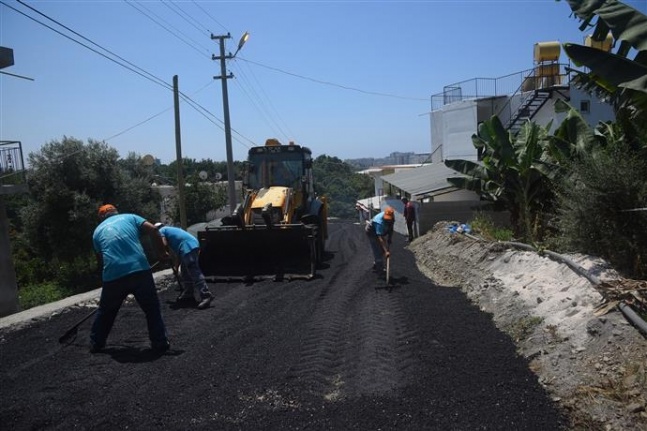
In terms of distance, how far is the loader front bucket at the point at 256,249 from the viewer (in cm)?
1115

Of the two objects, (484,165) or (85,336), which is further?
(484,165)

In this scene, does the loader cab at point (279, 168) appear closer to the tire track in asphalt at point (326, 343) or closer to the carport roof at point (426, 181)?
the tire track in asphalt at point (326, 343)

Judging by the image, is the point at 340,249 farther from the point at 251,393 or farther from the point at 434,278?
the point at 251,393

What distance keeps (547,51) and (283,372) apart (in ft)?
72.5

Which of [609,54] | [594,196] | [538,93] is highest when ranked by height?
[538,93]

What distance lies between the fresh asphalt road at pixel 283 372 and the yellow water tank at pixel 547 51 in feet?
60.0

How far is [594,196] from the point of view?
739cm

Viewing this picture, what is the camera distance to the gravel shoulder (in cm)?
416

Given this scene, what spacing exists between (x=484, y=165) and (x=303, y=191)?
5134 mm

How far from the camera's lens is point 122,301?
6.05 m

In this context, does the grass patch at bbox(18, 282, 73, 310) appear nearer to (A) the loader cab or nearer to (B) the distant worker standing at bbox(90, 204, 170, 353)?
(A) the loader cab

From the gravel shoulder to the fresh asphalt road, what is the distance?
0.67 ft

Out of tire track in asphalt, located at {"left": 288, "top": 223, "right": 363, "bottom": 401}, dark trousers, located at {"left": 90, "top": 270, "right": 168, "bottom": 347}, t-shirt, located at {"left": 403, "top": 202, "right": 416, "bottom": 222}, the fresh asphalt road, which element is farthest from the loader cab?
dark trousers, located at {"left": 90, "top": 270, "right": 168, "bottom": 347}

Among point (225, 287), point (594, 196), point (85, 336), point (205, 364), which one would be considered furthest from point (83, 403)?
point (594, 196)
